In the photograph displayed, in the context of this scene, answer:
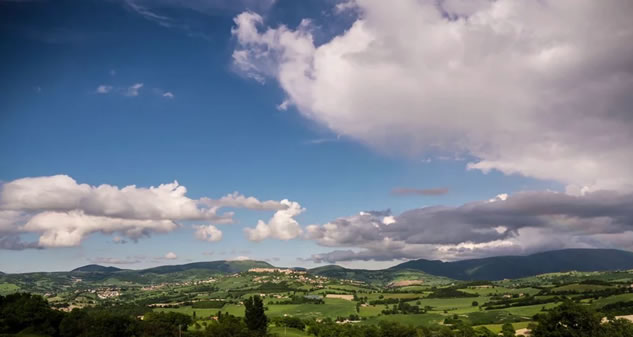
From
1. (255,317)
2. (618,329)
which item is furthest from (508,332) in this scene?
(255,317)

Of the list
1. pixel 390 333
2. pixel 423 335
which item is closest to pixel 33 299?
pixel 390 333

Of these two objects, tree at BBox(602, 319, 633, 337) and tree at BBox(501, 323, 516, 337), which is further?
tree at BBox(501, 323, 516, 337)

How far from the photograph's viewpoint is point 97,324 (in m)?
151

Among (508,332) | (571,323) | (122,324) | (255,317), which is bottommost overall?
(508,332)

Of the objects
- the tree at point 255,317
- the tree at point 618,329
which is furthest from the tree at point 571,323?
the tree at point 255,317

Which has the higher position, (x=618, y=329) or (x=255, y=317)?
(x=255, y=317)

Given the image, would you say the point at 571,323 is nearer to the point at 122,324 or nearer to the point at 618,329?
the point at 618,329

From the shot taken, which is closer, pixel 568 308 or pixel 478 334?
pixel 568 308

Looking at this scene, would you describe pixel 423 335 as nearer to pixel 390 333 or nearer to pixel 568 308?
pixel 390 333

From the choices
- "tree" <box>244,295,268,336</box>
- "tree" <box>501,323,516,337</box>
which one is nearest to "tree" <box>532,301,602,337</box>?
"tree" <box>501,323,516,337</box>

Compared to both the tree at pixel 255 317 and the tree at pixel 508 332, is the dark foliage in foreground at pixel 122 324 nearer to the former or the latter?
the tree at pixel 508 332

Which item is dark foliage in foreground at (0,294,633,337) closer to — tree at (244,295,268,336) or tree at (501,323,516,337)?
tree at (501,323,516,337)

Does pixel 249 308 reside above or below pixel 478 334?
above

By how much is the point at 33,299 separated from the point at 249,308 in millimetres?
74861
